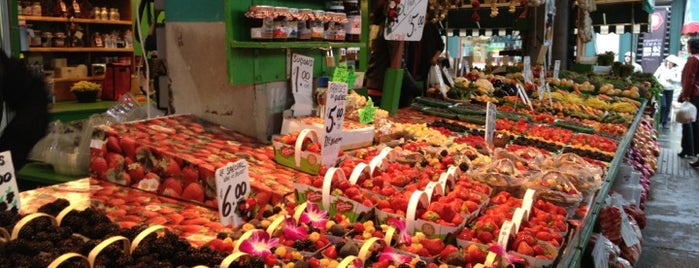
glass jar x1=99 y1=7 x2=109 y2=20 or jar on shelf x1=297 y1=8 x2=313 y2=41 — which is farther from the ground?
glass jar x1=99 y1=7 x2=109 y2=20

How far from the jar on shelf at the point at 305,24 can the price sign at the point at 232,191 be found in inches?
43.8

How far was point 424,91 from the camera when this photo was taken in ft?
18.8

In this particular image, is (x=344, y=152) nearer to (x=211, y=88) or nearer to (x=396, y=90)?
(x=211, y=88)

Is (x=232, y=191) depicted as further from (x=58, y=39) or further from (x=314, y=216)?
(x=58, y=39)

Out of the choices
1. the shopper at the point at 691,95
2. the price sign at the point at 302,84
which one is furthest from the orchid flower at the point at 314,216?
the shopper at the point at 691,95

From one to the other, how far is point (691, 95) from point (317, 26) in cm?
867

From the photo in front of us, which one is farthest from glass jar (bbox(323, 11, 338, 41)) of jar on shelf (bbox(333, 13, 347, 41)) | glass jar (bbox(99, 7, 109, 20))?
glass jar (bbox(99, 7, 109, 20))

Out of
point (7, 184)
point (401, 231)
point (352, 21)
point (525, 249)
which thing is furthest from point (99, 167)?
point (525, 249)

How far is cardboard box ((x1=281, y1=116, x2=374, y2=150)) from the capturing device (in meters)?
3.06

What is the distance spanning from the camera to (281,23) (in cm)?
290

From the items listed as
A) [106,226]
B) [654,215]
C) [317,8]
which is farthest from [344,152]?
[654,215]

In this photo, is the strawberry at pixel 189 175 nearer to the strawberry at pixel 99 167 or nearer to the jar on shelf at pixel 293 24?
the strawberry at pixel 99 167

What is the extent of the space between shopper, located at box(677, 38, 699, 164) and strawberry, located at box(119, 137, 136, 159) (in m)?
9.41

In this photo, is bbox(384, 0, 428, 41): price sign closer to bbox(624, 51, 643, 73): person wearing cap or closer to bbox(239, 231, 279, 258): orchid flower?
bbox(239, 231, 279, 258): orchid flower
